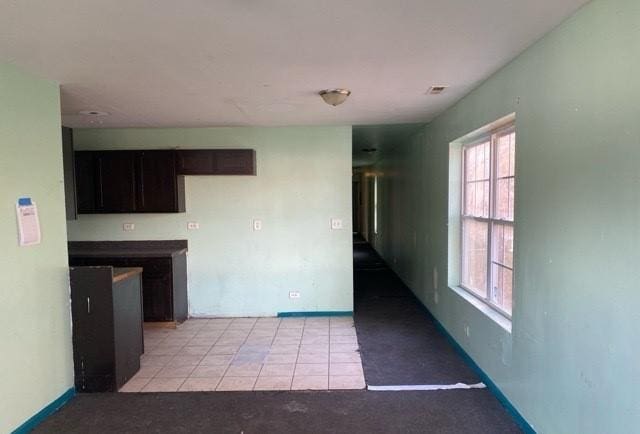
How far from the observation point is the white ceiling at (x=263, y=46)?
1.77 meters

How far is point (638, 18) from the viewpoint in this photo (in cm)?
148

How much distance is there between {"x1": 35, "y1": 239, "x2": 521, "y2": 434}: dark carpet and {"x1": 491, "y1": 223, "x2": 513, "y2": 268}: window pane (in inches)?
37.8

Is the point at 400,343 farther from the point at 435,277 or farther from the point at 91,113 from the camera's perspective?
the point at 91,113

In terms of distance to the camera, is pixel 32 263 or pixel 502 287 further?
pixel 502 287

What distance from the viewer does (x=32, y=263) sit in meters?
2.59

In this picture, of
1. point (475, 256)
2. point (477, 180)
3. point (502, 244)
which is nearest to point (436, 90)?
point (477, 180)

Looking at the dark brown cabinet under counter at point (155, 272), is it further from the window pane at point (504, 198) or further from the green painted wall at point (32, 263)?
the window pane at point (504, 198)

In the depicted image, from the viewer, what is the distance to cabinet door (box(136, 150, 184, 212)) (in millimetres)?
4602

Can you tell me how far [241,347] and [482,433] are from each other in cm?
229

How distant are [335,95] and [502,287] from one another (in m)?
1.92

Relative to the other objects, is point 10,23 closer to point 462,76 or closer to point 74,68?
point 74,68

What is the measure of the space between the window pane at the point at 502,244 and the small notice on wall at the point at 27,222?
3207 millimetres

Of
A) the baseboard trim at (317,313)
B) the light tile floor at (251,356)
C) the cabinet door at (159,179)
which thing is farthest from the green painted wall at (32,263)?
the baseboard trim at (317,313)

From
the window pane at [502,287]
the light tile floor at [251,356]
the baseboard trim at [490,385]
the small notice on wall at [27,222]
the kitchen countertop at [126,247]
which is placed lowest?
the light tile floor at [251,356]
